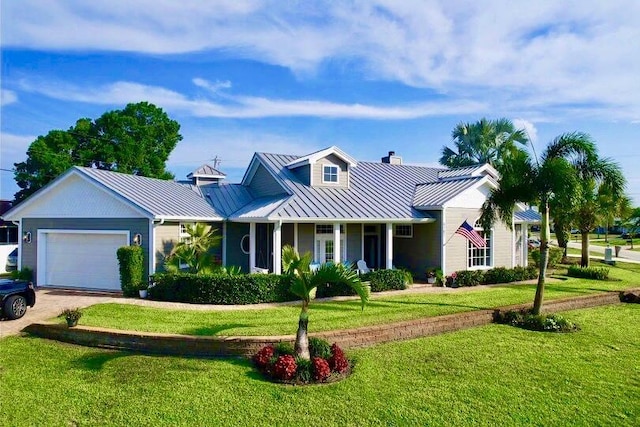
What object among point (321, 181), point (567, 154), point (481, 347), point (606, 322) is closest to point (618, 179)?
point (567, 154)

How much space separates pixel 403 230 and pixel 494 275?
178 inches

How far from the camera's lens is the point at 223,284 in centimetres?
1469

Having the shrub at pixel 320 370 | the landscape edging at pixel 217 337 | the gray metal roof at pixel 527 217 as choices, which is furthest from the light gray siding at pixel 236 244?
the gray metal roof at pixel 527 217

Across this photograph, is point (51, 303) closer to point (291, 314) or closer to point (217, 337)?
point (217, 337)

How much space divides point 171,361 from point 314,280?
11.4ft

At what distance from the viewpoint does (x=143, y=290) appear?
15695 millimetres

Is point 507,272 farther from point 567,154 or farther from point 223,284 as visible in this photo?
point 223,284

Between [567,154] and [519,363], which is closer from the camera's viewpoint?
[519,363]

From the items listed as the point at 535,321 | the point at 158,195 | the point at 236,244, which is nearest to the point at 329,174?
the point at 236,244

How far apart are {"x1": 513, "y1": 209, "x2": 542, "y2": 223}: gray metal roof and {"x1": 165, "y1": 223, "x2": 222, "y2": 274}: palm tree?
49.1ft

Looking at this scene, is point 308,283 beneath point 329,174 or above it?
beneath

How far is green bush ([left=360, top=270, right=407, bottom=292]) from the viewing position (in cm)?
1717

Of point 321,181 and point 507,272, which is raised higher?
point 321,181

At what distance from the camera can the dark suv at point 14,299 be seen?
1214 cm
